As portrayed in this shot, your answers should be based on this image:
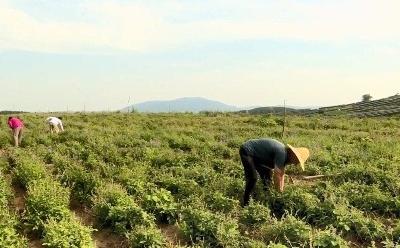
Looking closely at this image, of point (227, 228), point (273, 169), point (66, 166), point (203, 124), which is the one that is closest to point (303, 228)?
point (227, 228)

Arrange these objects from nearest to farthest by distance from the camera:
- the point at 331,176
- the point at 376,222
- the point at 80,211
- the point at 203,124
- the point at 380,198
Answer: the point at 376,222, the point at 380,198, the point at 80,211, the point at 331,176, the point at 203,124

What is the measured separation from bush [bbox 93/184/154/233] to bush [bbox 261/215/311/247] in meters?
1.86

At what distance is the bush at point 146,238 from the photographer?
23.0 ft

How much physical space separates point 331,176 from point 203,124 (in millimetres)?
14799

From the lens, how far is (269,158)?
8.56 m

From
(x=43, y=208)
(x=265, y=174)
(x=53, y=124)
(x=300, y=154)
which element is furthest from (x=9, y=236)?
(x=53, y=124)

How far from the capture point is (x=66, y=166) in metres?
11.6

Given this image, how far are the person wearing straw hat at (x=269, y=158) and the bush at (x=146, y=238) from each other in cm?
203

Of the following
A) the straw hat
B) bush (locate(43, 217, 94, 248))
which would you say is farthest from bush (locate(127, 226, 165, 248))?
the straw hat

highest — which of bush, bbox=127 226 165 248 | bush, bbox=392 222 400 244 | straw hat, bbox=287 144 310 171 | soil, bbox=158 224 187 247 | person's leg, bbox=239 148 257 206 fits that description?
straw hat, bbox=287 144 310 171

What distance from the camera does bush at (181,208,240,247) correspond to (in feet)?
22.9

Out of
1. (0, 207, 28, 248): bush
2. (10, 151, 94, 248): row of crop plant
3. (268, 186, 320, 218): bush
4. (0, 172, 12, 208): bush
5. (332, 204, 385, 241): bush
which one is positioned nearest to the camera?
(0, 207, 28, 248): bush

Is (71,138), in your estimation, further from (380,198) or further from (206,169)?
(380,198)

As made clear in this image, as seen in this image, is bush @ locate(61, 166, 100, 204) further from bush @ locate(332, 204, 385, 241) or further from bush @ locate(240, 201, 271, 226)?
bush @ locate(332, 204, 385, 241)
